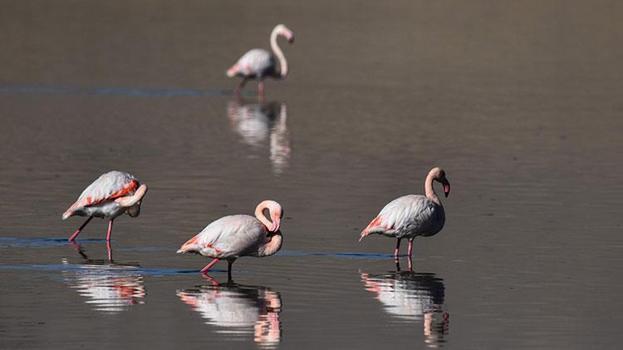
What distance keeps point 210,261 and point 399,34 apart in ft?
114

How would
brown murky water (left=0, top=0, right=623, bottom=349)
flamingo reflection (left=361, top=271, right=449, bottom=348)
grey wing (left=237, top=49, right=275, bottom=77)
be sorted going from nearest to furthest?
1. flamingo reflection (left=361, top=271, right=449, bottom=348)
2. brown murky water (left=0, top=0, right=623, bottom=349)
3. grey wing (left=237, top=49, right=275, bottom=77)

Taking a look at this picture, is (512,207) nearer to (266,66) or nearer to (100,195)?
(100,195)

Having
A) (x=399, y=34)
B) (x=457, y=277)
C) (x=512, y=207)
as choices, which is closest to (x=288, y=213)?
(x=512, y=207)

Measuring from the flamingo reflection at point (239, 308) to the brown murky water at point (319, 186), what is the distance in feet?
0.08

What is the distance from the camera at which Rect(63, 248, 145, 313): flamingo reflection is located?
40.3 feet

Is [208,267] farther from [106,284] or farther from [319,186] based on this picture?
[319,186]

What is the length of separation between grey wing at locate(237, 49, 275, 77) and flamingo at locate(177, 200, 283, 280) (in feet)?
62.2

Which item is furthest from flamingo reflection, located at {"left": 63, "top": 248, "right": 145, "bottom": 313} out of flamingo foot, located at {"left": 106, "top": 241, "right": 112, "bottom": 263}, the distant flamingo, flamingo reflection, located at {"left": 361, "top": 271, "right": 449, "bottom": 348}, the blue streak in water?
flamingo reflection, located at {"left": 361, "top": 271, "right": 449, "bottom": 348}

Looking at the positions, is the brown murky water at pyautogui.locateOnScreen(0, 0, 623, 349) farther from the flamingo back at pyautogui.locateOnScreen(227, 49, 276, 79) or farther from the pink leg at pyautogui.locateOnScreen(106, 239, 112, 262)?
the flamingo back at pyautogui.locateOnScreen(227, 49, 276, 79)

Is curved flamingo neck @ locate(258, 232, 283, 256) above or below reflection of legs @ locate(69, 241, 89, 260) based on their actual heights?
above

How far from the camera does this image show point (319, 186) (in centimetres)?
1930

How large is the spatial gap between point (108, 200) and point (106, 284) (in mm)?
2159

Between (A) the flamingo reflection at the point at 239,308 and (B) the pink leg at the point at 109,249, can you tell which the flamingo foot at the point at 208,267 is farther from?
(B) the pink leg at the point at 109,249

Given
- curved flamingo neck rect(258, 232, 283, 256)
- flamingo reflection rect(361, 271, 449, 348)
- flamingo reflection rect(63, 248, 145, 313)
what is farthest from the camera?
curved flamingo neck rect(258, 232, 283, 256)
